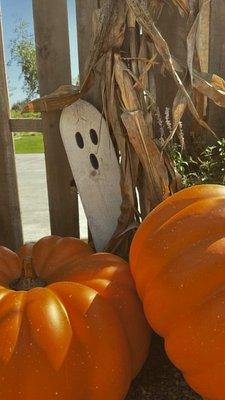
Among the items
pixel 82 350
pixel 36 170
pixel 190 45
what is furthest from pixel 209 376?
pixel 36 170

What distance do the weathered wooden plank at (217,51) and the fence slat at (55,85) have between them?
0.73 meters

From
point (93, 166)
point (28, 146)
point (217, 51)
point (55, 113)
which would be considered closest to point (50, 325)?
point (93, 166)

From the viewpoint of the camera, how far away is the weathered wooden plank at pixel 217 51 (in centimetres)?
220

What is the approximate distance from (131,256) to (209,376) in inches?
19.7

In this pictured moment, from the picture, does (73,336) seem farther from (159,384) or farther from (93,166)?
(93,166)

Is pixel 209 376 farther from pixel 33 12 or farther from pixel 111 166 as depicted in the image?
pixel 33 12

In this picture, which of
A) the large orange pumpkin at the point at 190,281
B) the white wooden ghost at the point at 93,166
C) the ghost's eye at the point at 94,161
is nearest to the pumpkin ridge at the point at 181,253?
the large orange pumpkin at the point at 190,281

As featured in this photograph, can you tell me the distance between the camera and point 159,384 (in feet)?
5.39

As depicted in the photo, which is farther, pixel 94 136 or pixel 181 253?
pixel 94 136

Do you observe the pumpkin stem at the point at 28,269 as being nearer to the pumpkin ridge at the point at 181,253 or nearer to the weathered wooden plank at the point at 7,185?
the pumpkin ridge at the point at 181,253

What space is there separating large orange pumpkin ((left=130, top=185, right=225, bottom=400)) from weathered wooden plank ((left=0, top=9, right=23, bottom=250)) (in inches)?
44.9

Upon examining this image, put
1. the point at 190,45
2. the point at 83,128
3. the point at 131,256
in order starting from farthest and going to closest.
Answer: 1. the point at 83,128
2. the point at 190,45
3. the point at 131,256

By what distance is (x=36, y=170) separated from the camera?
7.75 meters

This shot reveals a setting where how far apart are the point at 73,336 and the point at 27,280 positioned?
360 mm
